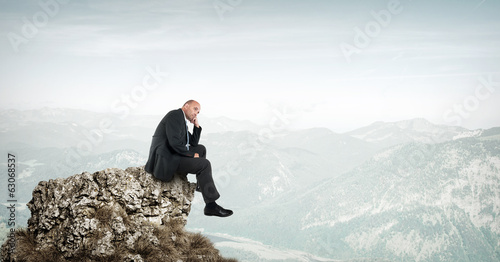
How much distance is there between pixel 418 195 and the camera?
90.1 meters

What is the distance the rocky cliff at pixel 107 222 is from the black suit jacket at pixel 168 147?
495 mm

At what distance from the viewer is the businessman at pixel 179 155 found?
10.0 meters

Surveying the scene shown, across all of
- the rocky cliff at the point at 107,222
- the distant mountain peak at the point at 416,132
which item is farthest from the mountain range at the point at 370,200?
the distant mountain peak at the point at 416,132

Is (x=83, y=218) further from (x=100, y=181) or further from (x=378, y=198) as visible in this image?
(x=378, y=198)

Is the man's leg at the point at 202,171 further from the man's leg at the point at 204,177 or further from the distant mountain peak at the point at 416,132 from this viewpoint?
the distant mountain peak at the point at 416,132

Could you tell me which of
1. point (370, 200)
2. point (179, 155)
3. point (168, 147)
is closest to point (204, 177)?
point (179, 155)

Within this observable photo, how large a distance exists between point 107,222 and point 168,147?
2250 millimetres

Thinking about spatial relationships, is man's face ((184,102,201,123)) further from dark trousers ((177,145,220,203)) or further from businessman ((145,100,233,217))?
dark trousers ((177,145,220,203))

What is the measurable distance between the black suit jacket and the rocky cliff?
0.50m

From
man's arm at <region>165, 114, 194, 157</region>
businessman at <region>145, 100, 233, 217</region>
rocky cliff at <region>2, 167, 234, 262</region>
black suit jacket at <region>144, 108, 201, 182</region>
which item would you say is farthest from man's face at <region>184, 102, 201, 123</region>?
rocky cliff at <region>2, 167, 234, 262</region>

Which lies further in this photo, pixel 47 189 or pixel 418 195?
pixel 418 195

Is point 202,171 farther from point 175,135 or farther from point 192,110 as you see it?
point 192,110

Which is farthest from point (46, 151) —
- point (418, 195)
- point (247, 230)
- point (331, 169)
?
point (331, 169)

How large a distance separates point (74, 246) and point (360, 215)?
88.4 m
